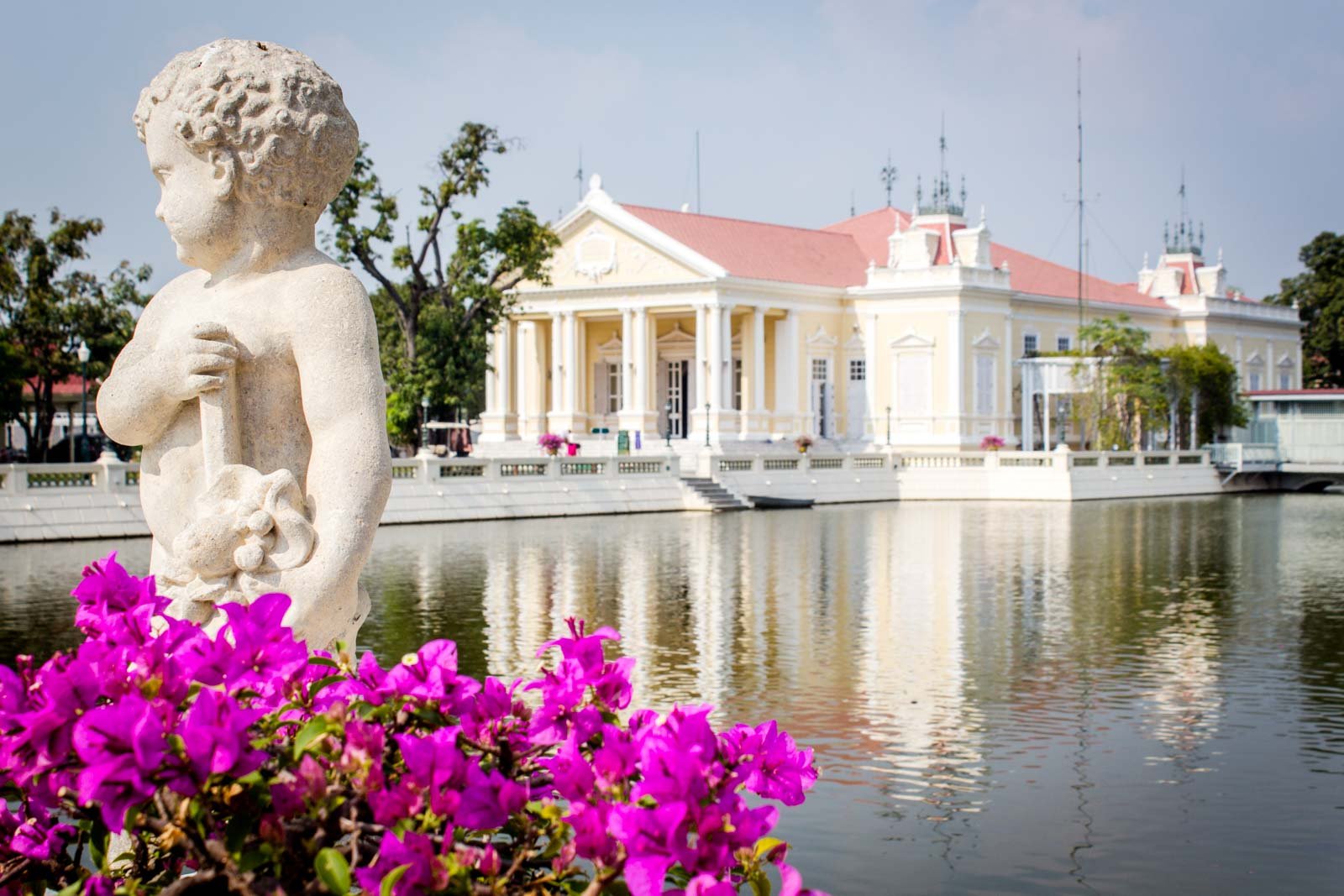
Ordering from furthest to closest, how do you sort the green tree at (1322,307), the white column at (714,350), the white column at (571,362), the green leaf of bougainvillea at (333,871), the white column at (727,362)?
the green tree at (1322,307) → the white column at (571,362) → the white column at (727,362) → the white column at (714,350) → the green leaf of bougainvillea at (333,871)

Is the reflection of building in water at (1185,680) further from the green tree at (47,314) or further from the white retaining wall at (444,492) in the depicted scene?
the green tree at (47,314)

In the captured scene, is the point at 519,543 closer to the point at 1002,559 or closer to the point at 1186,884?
the point at 1002,559

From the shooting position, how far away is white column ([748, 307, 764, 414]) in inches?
1818

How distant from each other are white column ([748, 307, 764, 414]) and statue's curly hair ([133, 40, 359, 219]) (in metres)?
42.6

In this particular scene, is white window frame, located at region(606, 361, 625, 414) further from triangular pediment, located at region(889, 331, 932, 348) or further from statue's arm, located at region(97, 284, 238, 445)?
statue's arm, located at region(97, 284, 238, 445)

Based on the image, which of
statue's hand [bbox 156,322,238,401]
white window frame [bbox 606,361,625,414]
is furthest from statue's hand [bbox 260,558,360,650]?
white window frame [bbox 606,361,625,414]

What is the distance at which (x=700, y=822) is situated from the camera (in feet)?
7.16

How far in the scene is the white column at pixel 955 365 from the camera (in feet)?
155

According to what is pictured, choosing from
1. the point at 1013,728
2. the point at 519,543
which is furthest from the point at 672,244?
the point at 1013,728

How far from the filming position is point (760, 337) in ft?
152

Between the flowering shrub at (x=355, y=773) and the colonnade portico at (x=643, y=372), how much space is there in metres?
41.4

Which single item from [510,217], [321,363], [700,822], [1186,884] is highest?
[510,217]

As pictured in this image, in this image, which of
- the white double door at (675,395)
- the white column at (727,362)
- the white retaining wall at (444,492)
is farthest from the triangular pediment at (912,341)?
the white retaining wall at (444,492)

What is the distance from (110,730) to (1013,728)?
300 inches
